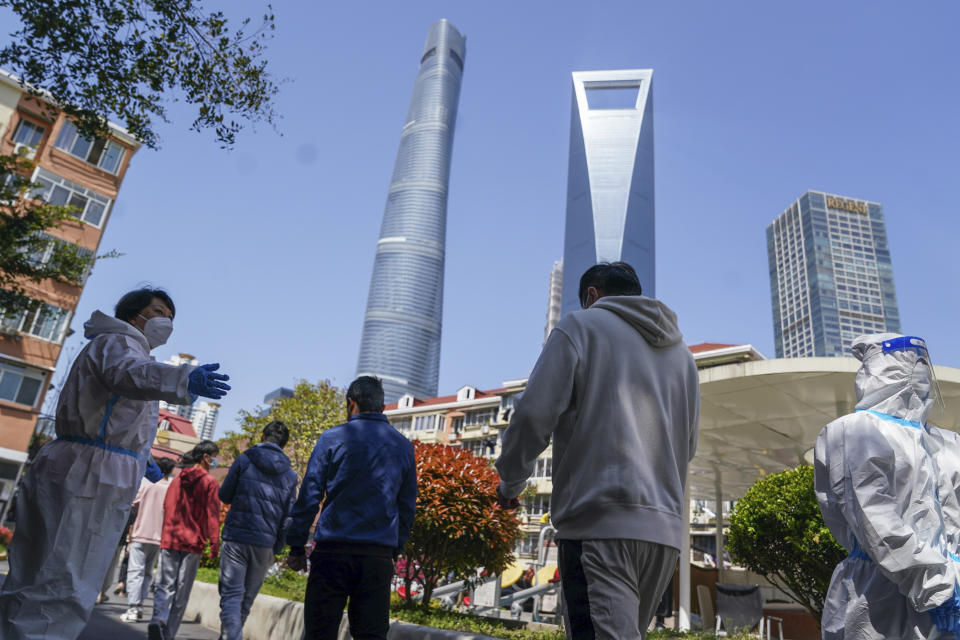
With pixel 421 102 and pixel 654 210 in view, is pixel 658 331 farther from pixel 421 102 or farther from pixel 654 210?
pixel 421 102

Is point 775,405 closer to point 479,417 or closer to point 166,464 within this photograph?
point 166,464

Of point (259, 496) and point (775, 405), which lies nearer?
point (259, 496)

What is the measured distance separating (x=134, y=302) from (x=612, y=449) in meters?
2.51

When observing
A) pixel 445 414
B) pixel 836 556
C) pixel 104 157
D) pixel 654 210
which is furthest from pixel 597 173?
pixel 836 556

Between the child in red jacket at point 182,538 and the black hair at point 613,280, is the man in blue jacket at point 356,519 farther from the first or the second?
the child in red jacket at point 182,538

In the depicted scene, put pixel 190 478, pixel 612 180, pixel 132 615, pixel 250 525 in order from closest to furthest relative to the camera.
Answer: pixel 250 525, pixel 190 478, pixel 132 615, pixel 612 180

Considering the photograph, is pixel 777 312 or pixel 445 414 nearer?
pixel 445 414

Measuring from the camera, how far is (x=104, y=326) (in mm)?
3064

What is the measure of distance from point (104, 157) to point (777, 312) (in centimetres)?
17849

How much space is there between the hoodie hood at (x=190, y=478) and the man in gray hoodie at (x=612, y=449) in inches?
169

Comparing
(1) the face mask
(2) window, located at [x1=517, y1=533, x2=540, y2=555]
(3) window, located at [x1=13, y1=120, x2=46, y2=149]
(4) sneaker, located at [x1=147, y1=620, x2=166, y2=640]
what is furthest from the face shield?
(2) window, located at [x1=517, y1=533, x2=540, y2=555]

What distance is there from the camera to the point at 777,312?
180 metres

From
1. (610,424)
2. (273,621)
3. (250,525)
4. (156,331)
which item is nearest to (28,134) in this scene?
(273,621)

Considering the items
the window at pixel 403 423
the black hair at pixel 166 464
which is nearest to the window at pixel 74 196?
the black hair at pixel 166 464
